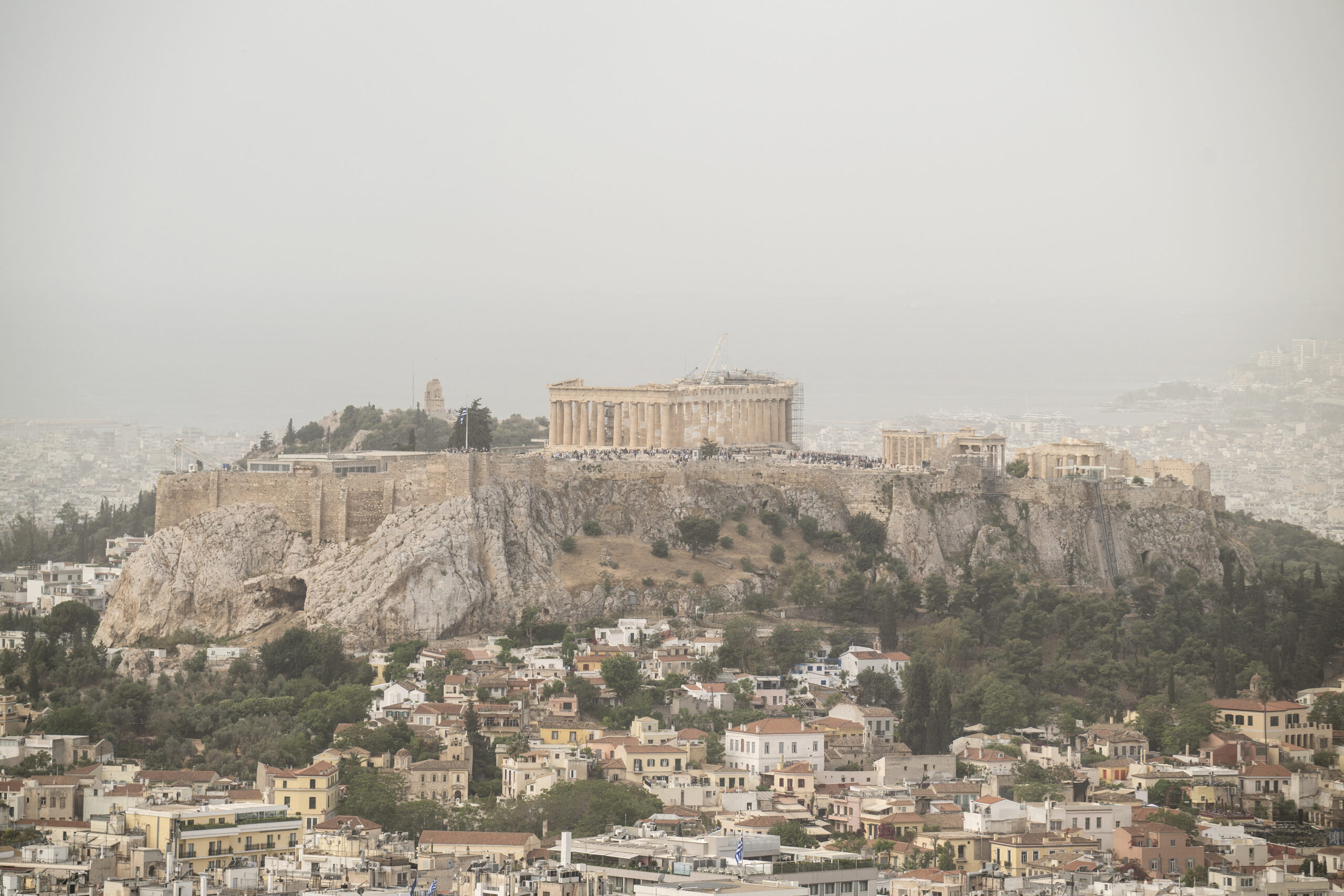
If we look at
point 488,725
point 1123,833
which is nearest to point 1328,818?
point 1123,833

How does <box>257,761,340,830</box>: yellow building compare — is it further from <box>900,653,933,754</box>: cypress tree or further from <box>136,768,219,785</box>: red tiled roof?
<box>900,653,933,754</box>: cypress tree

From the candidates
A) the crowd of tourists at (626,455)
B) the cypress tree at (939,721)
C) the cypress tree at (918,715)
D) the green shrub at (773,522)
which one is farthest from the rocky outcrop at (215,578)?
the cypress tree at (939,721)

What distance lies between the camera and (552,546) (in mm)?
69625

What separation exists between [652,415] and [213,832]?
35.0 metres

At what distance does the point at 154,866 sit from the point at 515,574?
2649 cm

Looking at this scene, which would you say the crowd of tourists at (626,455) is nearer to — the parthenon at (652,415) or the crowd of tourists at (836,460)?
the parthenon at (652,415)

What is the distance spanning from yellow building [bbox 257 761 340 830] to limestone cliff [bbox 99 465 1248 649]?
13561mm

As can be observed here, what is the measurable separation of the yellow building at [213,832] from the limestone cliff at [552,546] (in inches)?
715

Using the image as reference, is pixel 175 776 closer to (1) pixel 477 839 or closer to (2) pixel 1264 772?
(1) pixel 477 839

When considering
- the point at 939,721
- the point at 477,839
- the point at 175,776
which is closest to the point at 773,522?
the point at 939,721

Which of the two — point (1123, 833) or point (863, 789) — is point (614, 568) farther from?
point (1123, 833)

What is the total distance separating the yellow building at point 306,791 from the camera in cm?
5047

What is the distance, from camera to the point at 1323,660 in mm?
67688

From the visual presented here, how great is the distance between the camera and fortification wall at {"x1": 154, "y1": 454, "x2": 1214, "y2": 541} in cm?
6894
